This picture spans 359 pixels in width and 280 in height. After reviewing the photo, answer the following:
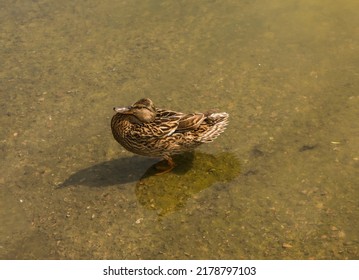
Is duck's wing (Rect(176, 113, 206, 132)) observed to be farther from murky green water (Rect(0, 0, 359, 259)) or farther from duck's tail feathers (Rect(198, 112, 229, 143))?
murky green water (Rect(0, 0, 359, 259))

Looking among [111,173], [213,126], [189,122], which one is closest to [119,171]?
[111,173]

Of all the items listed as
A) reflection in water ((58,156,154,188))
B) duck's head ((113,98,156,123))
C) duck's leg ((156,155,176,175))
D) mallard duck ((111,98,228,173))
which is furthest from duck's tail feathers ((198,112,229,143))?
reflection in water ((58,156,154,188))

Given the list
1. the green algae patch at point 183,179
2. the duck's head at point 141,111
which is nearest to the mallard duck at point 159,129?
the duck's head at point 141,111

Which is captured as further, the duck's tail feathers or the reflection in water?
the reflection in water

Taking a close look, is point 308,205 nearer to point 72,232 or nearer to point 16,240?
point 72,232

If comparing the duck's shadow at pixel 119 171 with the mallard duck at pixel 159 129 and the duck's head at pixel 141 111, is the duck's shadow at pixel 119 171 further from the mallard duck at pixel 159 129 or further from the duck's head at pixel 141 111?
the duck's head at pixel 141 111
